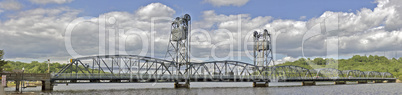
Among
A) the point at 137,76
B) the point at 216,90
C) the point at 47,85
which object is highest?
the point at 137,76

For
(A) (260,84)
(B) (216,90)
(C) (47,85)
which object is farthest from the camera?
(A) (260,84)

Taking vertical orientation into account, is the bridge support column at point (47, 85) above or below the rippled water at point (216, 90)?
above

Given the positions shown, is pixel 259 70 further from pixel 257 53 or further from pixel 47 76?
pixel 47 76

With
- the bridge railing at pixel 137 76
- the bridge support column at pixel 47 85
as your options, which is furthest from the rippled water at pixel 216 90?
the bridge railing at pixel 137 76

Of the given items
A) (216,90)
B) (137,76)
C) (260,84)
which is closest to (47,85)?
(137,76)

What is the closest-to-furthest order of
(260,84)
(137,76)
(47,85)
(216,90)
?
(47,85) < (137,76) < (216,90) < (260,84)

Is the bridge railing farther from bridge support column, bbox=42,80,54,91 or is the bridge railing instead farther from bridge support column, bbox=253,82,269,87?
bridge support column, bbox=253,82,269,87

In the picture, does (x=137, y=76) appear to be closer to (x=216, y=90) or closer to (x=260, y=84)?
(x=216, y=90)

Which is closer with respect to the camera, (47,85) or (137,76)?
(47,85)

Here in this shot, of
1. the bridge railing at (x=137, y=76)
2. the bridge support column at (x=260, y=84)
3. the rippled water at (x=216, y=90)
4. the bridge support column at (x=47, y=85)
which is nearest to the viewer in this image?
the bridge support column at (x=47, y=85)

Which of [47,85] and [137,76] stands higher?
[137,76]

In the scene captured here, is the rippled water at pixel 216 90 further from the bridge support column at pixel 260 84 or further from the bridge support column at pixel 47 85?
the bridge support column at pixel 260 84

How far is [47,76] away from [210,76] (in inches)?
1758

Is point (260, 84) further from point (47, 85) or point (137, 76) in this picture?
point (47, 85)
